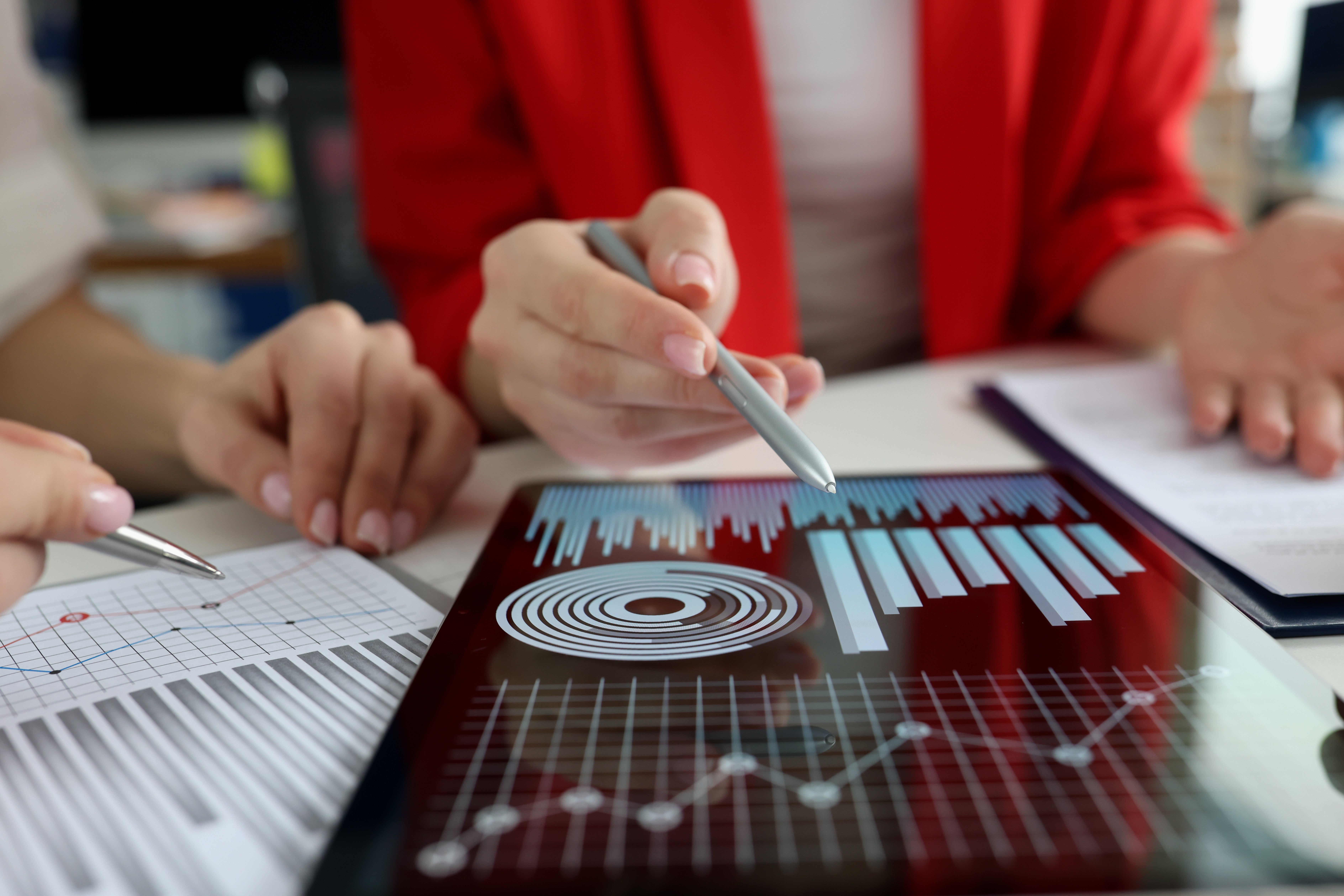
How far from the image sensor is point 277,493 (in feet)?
1.35

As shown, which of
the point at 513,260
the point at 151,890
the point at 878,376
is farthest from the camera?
the point at 878,376

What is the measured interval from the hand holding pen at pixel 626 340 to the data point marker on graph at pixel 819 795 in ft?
0.57

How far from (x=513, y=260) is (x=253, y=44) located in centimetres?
285

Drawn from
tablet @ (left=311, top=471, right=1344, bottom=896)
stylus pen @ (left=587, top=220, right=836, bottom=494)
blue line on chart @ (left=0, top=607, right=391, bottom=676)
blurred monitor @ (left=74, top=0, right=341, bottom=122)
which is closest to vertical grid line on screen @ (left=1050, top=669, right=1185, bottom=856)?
tablet @ (left=311, top=471, right=1344, bottom=896)

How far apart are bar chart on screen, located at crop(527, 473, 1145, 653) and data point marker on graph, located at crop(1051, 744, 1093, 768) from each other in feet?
0.21

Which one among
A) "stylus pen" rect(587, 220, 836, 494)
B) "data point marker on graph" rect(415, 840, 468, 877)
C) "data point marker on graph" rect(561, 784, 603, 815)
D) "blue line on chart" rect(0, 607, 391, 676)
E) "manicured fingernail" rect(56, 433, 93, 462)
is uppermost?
"manicured fingernail" rect(56, 433, 93, 462)

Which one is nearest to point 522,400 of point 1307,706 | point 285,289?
point 1307,706

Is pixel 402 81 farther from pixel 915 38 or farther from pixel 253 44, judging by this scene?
pixel 253 44

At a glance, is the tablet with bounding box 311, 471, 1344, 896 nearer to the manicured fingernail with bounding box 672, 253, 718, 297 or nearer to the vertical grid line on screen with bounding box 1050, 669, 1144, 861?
the vertical grid line on screen with bounding box 1050, 669, 1144, 861

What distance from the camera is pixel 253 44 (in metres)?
2.81

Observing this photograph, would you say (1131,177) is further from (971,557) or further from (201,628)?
(201,628)

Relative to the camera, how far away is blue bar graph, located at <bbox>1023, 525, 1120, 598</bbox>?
325 mm

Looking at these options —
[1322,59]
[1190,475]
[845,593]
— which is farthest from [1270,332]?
[1322,59]

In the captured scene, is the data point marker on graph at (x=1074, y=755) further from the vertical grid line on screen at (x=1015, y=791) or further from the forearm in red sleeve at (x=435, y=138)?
the forearm in red sleeve at (x=435, y=138)
